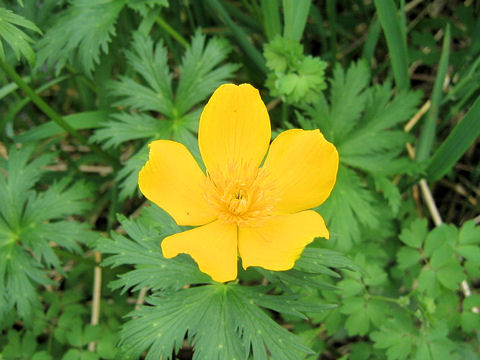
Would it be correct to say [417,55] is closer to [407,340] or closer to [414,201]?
[414,201]

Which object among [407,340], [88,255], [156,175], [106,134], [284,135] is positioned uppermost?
[284,135]

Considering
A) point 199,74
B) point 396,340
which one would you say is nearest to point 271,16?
point 199,74

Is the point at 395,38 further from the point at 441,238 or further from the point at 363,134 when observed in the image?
the point at 441,238

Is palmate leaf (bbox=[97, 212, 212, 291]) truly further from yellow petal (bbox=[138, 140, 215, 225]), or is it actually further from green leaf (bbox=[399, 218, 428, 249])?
green leaf (bbox=[399, 218, 428, 249])

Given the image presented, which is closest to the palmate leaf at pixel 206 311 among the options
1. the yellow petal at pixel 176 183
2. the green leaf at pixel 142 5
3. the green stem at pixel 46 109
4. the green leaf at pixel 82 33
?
the yellow petal at pixel 176 183

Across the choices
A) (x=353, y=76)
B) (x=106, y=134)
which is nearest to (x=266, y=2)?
(x=353, y=76)

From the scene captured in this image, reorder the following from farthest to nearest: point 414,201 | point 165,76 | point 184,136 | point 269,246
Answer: point 414,201
point 165,76
point 184,136
point 269,246
